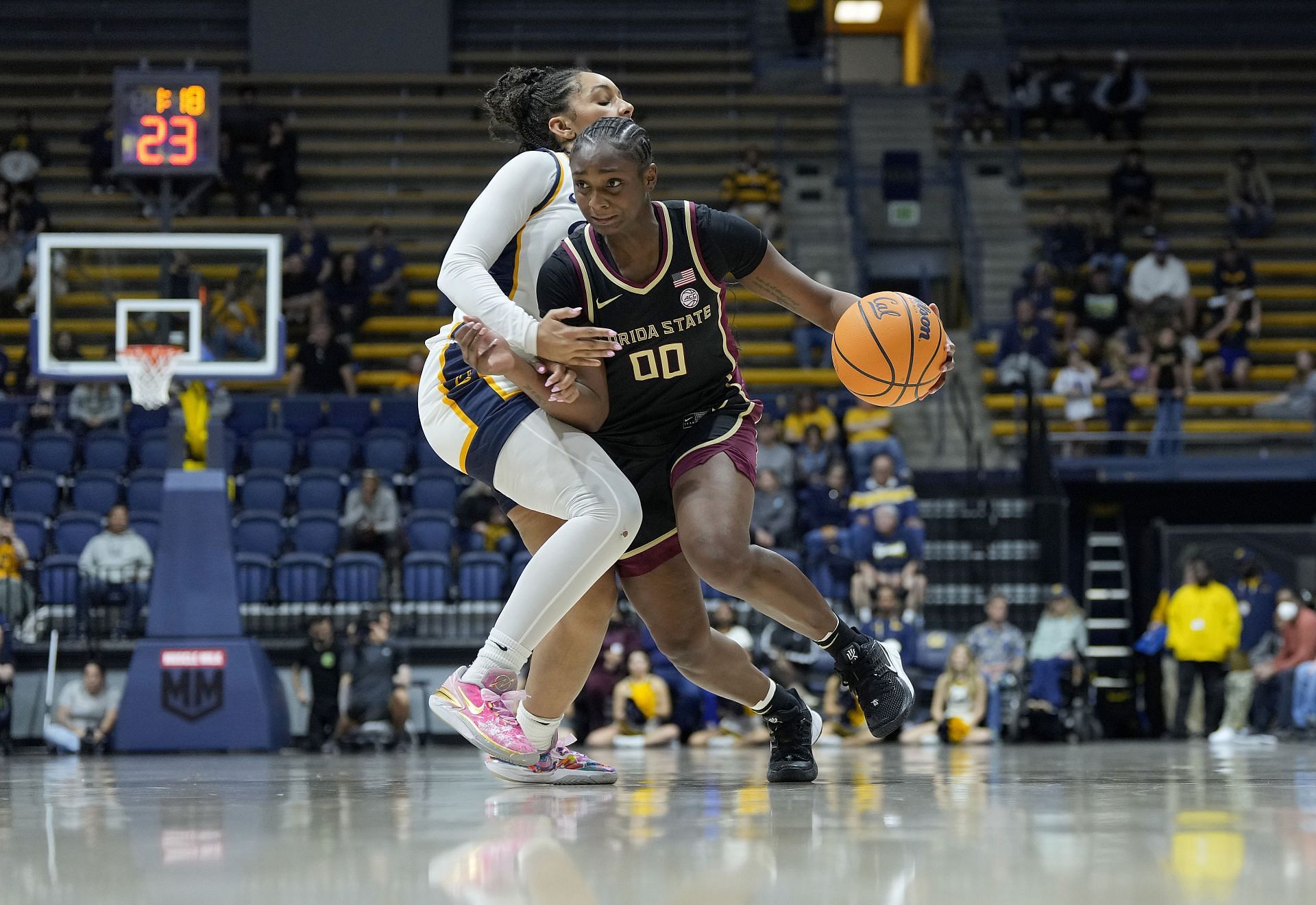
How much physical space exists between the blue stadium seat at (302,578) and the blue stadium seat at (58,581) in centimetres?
Answer: 151

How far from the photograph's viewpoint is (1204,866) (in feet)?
6.70

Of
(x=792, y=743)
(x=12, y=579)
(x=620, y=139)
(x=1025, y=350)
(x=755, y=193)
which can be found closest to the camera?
(x=620, y=139)

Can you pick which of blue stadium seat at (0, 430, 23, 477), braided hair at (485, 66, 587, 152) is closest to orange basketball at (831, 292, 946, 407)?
braided hair at (485, 66, 587, 152)

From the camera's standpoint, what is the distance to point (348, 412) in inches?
556

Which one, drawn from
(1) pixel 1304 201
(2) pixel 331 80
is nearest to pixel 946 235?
(1) pixel 1304 201

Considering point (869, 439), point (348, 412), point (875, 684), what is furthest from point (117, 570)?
point (875, 684)

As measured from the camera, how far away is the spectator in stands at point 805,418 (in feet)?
44.1

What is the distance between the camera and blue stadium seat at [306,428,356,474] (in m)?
13.5

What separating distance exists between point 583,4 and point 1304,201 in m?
9.12

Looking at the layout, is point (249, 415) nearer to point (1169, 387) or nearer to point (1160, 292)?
point (1169, 387)

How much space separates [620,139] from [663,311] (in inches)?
17.9

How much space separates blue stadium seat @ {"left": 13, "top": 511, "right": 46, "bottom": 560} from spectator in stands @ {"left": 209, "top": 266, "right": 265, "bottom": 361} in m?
2.99

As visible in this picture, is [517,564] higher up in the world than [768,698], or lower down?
higher up

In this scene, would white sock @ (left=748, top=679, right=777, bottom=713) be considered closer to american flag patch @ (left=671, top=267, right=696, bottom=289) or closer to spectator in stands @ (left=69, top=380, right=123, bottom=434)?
american flag patch @ (left=671, top=267, right=696, bottom=289)
